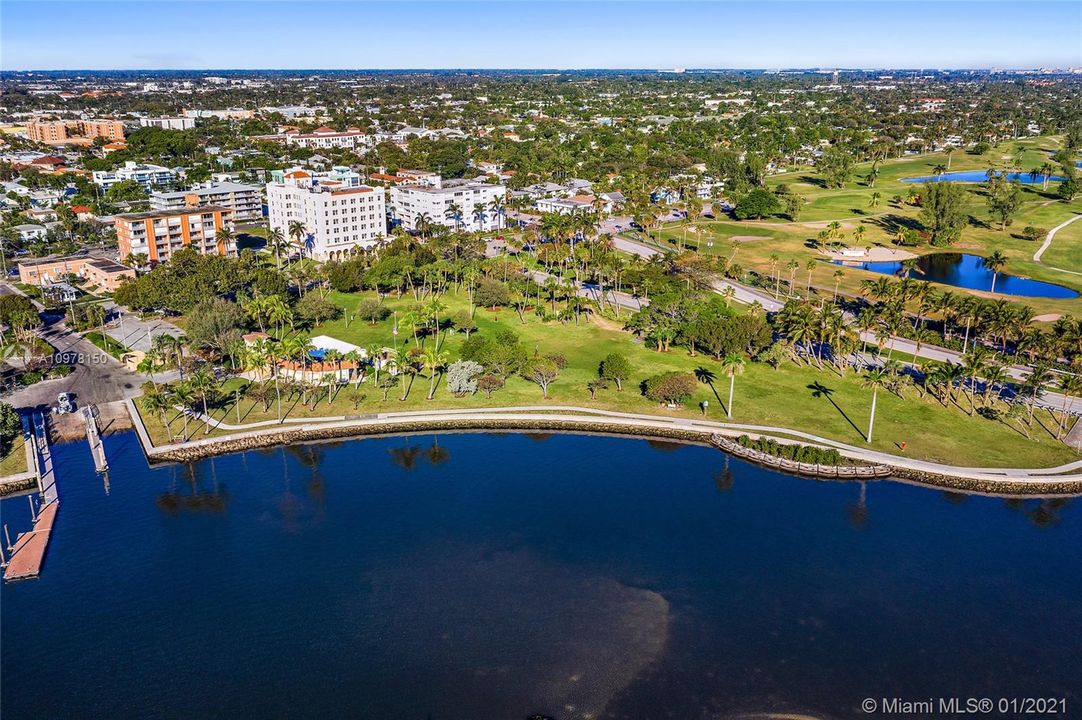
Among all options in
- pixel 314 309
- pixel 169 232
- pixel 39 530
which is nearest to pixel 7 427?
pixel 39 530

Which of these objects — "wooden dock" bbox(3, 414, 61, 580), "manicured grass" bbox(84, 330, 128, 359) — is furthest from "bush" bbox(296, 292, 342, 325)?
"wooden dock" bbox(3, 414, 61, 580)

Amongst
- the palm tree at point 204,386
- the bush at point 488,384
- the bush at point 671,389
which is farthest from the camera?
the bush at point 488,384

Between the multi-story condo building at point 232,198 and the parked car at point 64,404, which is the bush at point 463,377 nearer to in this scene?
the parked car at point 64,404

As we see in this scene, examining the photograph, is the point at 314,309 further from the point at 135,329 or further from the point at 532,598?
the point at 532,598

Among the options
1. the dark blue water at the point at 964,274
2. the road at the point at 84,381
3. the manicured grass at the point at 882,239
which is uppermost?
the manicured grass at the point at 882,239

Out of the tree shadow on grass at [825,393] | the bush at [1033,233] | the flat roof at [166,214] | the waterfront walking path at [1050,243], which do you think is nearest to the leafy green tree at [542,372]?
the tree shadow on grass at [825,393]

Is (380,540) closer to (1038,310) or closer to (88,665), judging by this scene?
→ (88,665)

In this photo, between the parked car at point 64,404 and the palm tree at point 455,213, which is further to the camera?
the palm tree at point 455,213
